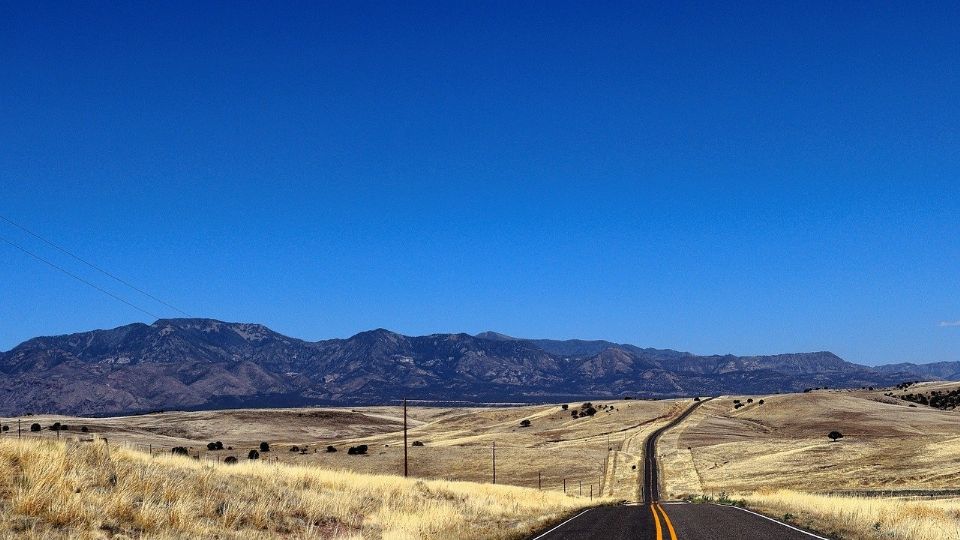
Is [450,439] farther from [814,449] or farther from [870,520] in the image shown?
[870,520]

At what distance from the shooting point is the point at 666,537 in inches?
691

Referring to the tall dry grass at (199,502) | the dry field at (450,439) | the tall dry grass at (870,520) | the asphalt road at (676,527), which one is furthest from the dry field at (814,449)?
the tall dry grass at (199,502)

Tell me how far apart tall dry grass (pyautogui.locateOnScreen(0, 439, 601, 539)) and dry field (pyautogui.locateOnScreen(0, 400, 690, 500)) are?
65.5 feet

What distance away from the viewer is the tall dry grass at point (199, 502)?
13.5 m

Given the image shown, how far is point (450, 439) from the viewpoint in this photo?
142 metres

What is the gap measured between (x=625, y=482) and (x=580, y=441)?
45.9 metres

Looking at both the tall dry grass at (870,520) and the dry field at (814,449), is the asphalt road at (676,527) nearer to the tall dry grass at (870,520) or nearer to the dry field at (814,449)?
the tall dry grass at (870,520)

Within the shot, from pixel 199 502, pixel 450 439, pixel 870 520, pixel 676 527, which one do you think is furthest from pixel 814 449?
pixel 199 502

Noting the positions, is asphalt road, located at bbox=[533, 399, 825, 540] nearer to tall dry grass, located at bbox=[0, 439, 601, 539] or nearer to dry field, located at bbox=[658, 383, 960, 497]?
tall dry grass, located at bbox=[0, 439, 601, 539]

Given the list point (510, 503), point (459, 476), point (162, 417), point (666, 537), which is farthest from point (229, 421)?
point (666, 537)

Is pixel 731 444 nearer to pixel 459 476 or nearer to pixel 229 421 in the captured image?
pixel 459 476

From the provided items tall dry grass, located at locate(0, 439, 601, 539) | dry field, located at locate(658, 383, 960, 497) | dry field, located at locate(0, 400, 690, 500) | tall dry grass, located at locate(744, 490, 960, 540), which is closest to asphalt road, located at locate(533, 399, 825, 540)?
tall dry grass, located at locate(744, 490, 960, 540)

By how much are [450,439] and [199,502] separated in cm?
12778

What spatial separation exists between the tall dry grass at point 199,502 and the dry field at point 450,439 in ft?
65.5
